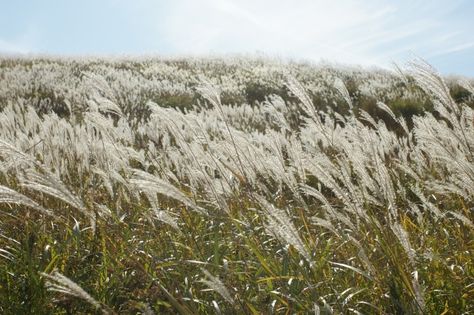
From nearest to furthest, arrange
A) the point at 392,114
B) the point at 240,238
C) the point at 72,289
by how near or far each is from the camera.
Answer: the point at 72,289, the point at 240,238, the point at 392,114

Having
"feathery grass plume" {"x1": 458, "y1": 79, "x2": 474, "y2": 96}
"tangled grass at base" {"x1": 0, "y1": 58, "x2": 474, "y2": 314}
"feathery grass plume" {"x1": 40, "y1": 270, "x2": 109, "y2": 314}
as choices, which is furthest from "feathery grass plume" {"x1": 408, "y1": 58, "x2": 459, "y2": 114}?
"feathery grass plume" {"x1": 40, "y1": 270, "x2": 109, "y2": 314}

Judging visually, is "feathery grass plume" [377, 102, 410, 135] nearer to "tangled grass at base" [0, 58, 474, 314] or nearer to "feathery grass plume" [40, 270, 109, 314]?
"tangled grass at base" [0, 58, 474, 314]

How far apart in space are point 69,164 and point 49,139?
2.76 ft

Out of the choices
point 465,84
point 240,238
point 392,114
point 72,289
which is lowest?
point 240,238

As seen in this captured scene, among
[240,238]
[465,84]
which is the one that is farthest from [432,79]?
[240,238]

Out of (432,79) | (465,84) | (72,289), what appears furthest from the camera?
(465,84)

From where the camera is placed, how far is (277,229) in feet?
6.23

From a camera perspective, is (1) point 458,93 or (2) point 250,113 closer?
(2) point 250,113

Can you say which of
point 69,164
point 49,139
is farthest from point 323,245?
point 69,164

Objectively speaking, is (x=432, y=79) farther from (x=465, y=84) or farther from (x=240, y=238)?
(x=240, y=238)

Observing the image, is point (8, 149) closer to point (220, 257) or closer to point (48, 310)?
point (48, 310)

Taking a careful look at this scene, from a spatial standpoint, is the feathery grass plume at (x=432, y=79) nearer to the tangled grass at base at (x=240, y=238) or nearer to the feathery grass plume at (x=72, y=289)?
the tangled grass at base at (x=240, y=238)

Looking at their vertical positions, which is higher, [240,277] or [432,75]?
[432,75]

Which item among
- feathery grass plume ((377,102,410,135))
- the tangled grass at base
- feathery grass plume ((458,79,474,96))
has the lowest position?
the tangled grass at base
